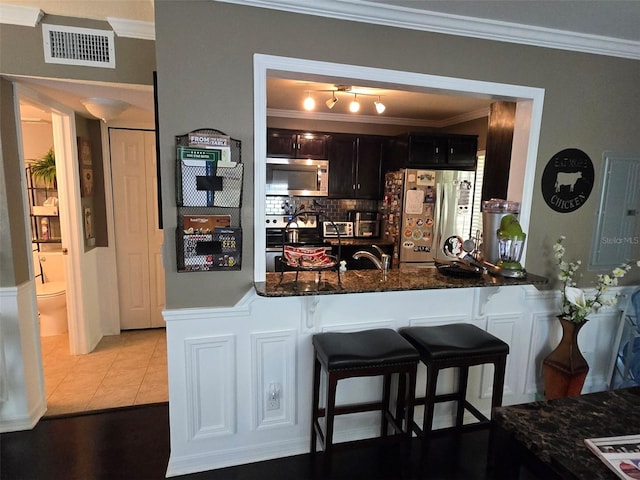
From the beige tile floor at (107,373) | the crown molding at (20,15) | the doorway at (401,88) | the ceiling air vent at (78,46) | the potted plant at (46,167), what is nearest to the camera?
the doorway at (401,88)

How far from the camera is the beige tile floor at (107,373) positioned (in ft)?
8.54

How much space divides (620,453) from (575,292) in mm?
1552

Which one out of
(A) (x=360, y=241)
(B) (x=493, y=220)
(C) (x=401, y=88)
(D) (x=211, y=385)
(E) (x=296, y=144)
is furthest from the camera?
(A) (x=360, y=241)

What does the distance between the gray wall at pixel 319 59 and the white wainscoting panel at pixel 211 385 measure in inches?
9.3

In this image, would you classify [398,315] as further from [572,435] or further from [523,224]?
[572,435]

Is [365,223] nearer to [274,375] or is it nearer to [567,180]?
[567,180]

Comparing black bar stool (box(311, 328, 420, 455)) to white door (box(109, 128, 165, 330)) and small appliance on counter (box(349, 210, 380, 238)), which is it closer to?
white door (box(109, 128, 165, 330))

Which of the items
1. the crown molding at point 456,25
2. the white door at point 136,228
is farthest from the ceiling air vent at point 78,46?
the white door at point 136,228

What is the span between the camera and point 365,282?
199 centimetres

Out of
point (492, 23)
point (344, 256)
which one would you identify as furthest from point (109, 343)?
point (492, 23)

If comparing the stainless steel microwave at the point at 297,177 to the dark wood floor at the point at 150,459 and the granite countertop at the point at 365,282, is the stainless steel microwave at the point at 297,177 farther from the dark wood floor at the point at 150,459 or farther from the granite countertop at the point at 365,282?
the dark wood floor at the point at 150,459

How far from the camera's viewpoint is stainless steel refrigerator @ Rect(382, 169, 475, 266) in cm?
419

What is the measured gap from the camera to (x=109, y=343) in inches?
137

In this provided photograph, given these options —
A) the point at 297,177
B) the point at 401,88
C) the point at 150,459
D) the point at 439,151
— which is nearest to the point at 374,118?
the point at 439,151
